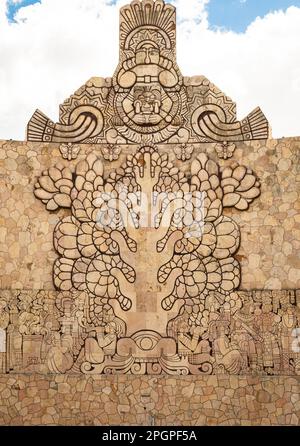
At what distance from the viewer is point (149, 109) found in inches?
395

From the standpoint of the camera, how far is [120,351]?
9391mm

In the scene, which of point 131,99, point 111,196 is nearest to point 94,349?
point 111,196

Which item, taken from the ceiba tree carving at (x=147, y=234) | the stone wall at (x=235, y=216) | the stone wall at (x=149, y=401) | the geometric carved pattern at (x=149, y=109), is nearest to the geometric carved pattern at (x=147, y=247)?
the ceiba tree carving at (x=147, y=234)

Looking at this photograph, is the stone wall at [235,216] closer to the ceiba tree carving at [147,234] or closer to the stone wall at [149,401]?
the ceiba tree carving at [147,234]

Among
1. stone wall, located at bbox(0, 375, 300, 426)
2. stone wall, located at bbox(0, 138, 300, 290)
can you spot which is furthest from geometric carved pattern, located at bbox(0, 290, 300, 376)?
stone wall, located at bbox(0, 138, 300, 290)

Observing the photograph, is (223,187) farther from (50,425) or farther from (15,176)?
(50,425)

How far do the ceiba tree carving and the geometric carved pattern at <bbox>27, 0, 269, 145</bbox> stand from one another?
15.0 inches

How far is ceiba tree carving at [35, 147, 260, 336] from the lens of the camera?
9.50 metres

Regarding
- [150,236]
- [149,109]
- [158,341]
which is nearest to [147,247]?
[150,236]

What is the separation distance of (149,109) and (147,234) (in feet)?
5.96

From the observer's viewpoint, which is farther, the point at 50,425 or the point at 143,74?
the point at 143,74

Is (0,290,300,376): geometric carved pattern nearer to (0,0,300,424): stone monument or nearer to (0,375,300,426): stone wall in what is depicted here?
(0,0,300,424): stone monument

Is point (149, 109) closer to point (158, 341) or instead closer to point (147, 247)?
point (147, 247)

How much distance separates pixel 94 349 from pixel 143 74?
3.96m
